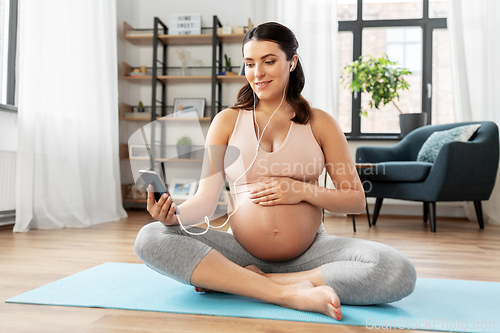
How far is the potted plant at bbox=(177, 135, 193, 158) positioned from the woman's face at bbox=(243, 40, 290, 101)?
0.26m

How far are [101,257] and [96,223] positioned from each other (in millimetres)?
1388

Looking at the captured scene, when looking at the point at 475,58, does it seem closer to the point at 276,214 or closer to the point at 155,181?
the point at 276,214

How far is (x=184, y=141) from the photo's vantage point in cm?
101

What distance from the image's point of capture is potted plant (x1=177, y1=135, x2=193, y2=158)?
92cm

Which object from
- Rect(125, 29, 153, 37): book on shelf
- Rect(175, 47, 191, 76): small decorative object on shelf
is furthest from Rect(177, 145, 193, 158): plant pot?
Rect(125, 29, 153, 37): book on shelf

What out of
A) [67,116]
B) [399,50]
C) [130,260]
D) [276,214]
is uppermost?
[399,50]

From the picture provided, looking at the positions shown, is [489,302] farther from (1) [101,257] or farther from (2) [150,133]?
(1) [101,257]

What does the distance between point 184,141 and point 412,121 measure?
3.21 metres

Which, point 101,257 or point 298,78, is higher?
point 298,78

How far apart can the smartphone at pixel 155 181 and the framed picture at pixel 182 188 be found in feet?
0.10

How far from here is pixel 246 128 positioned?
1182 millimetres

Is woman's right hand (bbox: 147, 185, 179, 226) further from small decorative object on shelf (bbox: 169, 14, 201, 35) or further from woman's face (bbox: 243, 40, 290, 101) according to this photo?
small decorative object on shelf (bbox: 169, 14, 201, 35)

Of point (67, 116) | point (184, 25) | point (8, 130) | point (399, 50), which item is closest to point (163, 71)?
point (184, 25)

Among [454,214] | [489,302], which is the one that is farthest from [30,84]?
[454,214]
